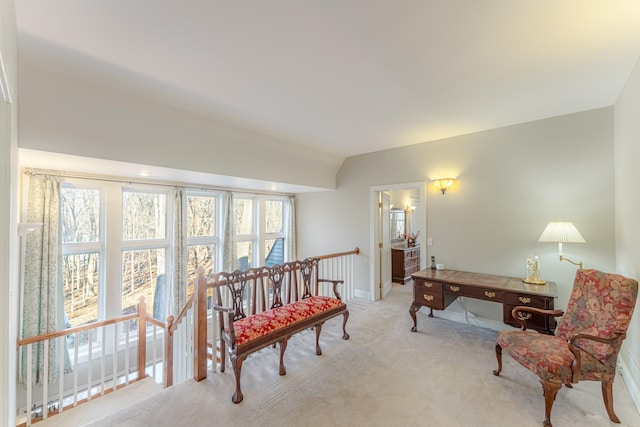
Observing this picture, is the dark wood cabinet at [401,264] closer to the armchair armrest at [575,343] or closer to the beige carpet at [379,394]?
the beige carpet at [379,394]

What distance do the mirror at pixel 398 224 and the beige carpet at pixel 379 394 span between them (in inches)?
138

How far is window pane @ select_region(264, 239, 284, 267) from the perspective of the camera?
5.90m

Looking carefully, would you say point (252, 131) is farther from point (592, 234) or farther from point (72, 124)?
point (592, 234)

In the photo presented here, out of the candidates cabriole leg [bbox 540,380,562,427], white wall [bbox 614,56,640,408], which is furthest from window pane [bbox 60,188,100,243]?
white wall [bbox 614,56,640,408]

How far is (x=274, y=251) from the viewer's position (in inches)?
237

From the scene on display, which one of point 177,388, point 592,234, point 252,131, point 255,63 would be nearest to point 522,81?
point 592,234

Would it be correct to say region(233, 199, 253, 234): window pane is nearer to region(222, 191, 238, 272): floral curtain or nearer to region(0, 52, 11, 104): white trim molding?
region(222, 191, 238, 272): floral curtain

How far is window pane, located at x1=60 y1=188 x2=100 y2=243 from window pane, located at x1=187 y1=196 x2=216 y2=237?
4.17ft

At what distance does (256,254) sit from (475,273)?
4.06 m

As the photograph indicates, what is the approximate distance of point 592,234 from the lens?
298 centimetres

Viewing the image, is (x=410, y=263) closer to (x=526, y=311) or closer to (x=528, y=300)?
(x=528, y=300)

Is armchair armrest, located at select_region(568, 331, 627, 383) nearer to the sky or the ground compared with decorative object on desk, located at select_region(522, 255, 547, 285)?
nearer to the ground

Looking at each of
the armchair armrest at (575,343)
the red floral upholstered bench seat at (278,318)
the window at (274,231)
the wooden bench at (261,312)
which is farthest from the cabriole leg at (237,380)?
the window at (274,231)

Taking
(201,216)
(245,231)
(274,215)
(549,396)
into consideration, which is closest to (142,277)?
(201,216)
